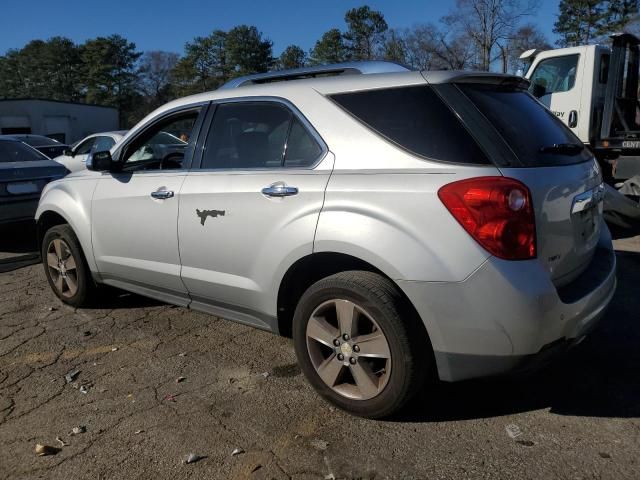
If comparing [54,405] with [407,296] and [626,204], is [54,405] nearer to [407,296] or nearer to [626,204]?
[407,296]

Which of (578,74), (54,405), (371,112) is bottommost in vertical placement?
(54,405)

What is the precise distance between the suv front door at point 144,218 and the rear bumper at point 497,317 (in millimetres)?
1822

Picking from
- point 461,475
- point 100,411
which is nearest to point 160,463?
point 100,411

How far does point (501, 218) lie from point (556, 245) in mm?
386

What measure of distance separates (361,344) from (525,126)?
1392 millimetres

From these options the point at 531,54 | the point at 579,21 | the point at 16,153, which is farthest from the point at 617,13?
the point at 16,153

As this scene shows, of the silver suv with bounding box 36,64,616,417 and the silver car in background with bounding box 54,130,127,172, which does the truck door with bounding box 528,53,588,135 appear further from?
the silver car in background with bounding box 54,130,127,172

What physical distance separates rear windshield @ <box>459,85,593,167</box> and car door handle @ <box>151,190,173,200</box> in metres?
1.98

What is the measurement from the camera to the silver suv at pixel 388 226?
2.44 m

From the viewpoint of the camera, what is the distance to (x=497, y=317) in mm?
2398

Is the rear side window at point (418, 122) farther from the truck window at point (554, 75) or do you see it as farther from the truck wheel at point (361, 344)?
the truck window at point (554, 75)

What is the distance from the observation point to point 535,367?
8.30ft

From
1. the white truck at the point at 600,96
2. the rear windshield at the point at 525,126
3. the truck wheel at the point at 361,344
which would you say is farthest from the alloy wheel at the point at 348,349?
the white truck at the point at 600,96

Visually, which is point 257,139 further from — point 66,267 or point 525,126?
point 66,267
